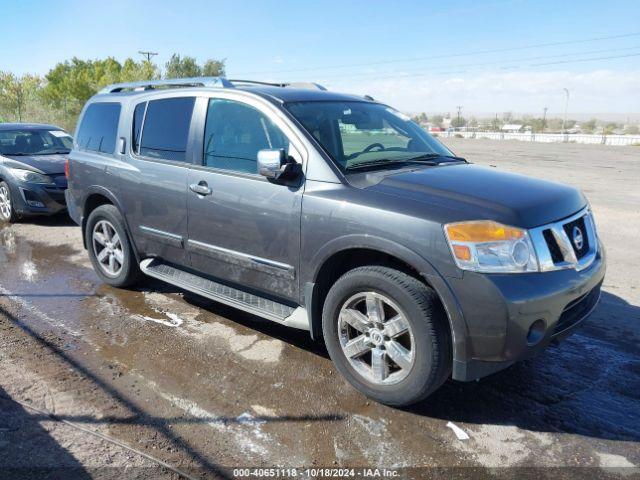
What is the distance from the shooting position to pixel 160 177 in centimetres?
452

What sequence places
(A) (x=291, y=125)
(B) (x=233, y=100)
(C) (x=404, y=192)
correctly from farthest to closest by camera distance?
1. (B) (x=233, y=100)
2. (A) (x=291, y=125)
3. (C) (x=404, y=192)

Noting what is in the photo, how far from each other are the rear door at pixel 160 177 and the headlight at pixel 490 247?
239cm

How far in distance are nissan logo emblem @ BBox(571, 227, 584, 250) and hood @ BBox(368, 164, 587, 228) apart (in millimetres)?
124

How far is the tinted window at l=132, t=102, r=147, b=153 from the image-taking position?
16.2 ft

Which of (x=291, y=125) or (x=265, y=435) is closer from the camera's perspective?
(x=265, y=435)

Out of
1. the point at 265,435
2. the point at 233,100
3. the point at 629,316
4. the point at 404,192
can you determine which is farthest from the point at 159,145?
the point at 629,316

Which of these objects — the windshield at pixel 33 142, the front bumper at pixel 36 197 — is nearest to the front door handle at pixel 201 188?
the front bumper at pixel 36 197

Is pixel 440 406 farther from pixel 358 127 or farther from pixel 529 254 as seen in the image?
pixel 358 127

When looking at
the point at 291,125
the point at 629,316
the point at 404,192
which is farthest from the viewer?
the point at 629,316

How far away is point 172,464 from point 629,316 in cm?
→ 404

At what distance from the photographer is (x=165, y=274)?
4707 millimetres

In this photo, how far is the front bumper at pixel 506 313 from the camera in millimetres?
2770

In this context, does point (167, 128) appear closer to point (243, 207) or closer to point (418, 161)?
point (243, 207)

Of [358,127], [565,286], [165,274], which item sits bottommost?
[165,274]
